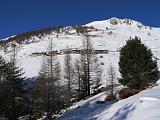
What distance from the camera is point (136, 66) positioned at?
4328 centimetres

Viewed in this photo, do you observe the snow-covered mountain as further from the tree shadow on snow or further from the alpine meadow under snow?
the tree shadow on snow

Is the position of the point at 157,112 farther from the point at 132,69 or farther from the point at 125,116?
the point at 132,69

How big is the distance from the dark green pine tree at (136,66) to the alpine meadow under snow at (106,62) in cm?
415

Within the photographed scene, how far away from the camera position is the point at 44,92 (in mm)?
45375

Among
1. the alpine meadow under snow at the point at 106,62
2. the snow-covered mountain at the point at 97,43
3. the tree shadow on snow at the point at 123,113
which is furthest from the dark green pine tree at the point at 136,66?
the snow-covered mountain at the point at 97,43

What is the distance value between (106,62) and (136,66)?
43784 mm

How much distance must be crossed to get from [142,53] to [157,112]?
29256 mm

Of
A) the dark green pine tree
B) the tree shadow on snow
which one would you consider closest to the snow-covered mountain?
the dark green pine tree

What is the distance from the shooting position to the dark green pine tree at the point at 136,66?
42688mm

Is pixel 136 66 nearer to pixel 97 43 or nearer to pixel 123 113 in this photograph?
pixel 123 113

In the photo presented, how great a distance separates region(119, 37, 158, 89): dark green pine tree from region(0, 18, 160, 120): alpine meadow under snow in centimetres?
415

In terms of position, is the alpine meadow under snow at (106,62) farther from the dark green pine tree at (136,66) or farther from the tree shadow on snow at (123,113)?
the dark green pine tree at (136,66)

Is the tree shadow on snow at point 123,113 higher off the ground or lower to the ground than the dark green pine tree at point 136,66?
lower

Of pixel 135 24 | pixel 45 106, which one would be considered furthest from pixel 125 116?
pixel 135 24
